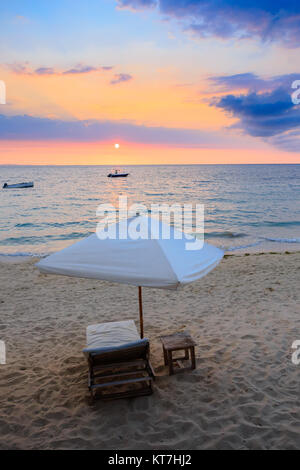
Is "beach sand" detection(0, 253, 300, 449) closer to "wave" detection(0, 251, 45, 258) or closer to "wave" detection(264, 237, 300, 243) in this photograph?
"wave" detection(0, 251, 45, 258)

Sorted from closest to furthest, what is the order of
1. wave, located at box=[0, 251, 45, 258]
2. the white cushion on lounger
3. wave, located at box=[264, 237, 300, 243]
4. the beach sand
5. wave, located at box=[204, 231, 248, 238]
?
the beach sand < the white cushion on lounger < wave, located at box=[0, 251, 45, 258] < wave, located at box=[264, 237, 300, 243] < wave, located at box=[204, 231, 248, 238]

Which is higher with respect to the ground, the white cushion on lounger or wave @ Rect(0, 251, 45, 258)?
the white cushion on lounger

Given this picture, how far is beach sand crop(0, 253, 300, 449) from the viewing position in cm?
334

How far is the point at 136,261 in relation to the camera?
131 inches

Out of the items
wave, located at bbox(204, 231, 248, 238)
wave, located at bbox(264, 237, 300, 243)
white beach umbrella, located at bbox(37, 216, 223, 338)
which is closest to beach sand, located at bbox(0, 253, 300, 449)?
white beach umbrella, located at bbox(37, 216, 223, 338)

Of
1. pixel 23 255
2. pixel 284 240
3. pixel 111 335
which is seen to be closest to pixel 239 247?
pixel 284 240

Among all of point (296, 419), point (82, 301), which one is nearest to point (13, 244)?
point (82, 301)

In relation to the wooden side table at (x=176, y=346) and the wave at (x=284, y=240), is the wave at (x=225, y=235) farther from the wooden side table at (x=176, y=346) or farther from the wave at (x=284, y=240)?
the wooden side table at (x=176, y=346)

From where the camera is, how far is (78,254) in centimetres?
354

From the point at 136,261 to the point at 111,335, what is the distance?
6.04 ft

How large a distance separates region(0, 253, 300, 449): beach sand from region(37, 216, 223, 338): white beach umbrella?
1.81 metres

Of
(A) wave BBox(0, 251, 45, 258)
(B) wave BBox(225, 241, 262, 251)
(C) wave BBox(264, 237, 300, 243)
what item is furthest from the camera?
(C) wave BBox(264, 237, 300, 243)

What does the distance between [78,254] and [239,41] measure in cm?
1515

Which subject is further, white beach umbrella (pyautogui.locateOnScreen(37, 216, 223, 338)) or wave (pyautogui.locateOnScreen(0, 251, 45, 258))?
wave (pyautogui.locateOnScreen(0, 251, 45, 258))
